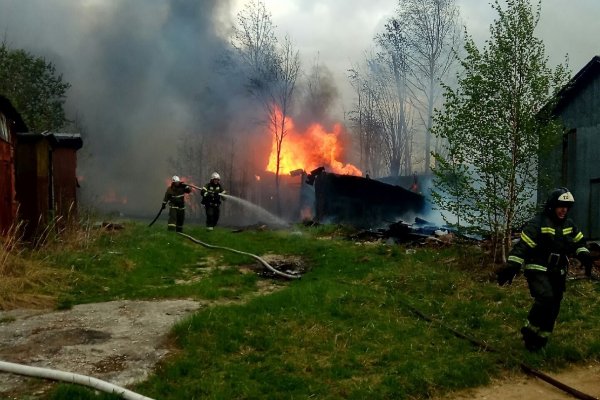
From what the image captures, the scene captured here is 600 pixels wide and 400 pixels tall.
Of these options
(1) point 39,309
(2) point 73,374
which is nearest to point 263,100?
(1) point 39,309

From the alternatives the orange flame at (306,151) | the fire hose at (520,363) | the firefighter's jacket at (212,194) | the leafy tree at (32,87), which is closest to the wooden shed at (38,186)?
the firefighter's jacket at (212,194)

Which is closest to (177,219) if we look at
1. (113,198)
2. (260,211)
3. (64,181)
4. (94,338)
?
(64,181)

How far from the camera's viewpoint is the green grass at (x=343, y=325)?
4609mm

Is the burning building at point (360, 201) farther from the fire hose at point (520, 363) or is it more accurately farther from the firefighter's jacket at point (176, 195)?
the fire hose at point (520, 363)

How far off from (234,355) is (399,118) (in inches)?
1395

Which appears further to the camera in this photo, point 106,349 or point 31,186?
point 31,186

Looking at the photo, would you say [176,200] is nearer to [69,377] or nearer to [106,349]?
[106,349]

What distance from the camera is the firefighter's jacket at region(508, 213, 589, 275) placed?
214 inches

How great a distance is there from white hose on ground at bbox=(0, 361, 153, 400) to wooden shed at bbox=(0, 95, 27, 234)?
670 centimetres

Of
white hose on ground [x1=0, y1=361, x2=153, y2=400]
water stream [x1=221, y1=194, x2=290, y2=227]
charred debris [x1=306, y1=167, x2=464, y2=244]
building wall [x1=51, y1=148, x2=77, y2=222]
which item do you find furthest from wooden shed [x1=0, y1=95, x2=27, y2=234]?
charred debris [x1=306, y1=167, x2=464, y2=244]

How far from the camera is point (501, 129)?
31.6ft

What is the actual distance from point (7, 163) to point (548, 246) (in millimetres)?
10963

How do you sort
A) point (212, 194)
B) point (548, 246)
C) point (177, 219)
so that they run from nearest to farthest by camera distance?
point (548, 246) < point (177, 219) < point (212, 194)

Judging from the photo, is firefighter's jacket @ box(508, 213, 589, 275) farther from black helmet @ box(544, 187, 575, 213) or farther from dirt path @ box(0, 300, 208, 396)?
dirt path @ box(0, 300, 208, 396)
